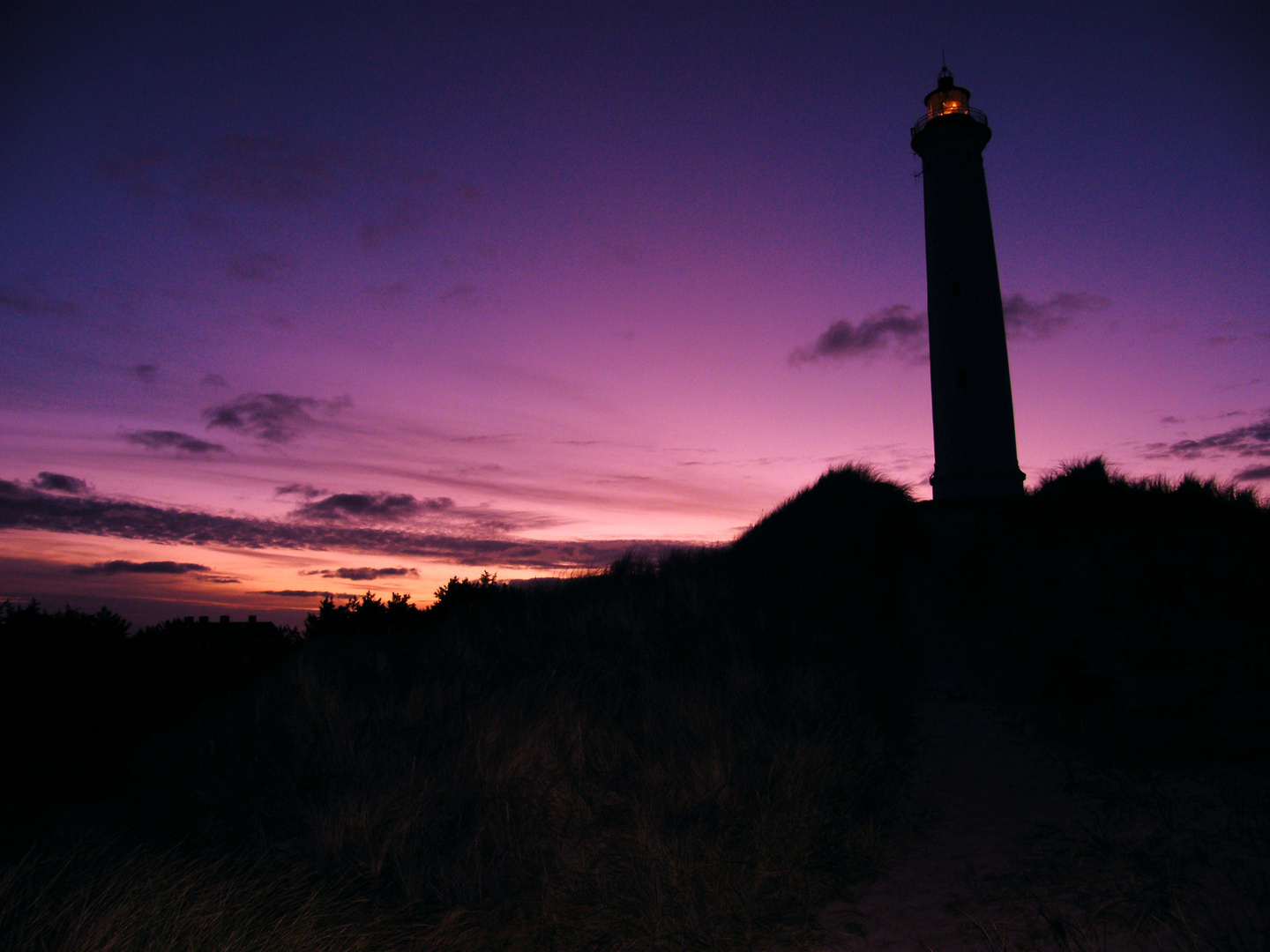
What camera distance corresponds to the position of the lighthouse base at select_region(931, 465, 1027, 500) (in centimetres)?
2239

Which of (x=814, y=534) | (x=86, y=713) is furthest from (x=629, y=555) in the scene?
(x=86, y=713)

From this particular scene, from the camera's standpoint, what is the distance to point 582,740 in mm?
6992

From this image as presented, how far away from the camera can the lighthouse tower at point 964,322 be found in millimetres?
22719

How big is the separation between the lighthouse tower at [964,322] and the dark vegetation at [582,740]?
8.83m

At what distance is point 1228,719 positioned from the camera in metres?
7.78

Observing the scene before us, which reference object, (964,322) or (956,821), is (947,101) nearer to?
(964,322)

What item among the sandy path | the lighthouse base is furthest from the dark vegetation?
the lighthouse base

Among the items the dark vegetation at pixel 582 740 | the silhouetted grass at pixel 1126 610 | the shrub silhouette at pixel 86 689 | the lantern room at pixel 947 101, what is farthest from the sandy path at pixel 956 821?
the lantern room at pixel 947 101

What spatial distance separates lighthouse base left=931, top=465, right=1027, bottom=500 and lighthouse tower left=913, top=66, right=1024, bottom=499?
0.09 feet

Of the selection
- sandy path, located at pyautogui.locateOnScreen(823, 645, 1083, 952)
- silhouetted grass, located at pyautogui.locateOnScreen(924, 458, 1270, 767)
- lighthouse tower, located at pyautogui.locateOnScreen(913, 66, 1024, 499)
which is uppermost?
lighthouse tower, located at pyautogui.locateOnScreen(913, 66, 1024, 499)

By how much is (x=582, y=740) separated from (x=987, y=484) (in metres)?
19.8

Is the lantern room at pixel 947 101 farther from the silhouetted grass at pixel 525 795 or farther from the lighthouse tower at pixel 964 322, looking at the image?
the silhouetted grass at pixel 525 795

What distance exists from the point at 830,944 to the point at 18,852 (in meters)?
6.26

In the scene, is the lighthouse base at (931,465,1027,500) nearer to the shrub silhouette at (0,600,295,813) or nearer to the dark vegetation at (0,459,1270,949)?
the dark vegetation at (0,459,1270,949)
